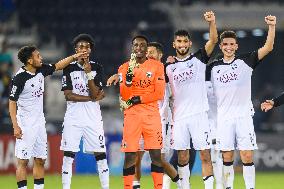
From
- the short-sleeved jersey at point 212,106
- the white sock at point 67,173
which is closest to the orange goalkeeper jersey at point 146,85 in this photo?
the white sock at point 67,173

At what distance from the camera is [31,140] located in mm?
12945

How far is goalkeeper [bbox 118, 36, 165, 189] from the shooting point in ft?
40.8

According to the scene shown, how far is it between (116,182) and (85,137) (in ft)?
16.3

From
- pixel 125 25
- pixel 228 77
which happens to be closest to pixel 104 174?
pixel 228 77

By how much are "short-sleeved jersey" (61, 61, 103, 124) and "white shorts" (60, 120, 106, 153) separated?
0.09 metres

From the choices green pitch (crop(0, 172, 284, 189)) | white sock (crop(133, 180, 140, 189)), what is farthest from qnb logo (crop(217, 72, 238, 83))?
green pitch (crop(0, 172, 284, 189))

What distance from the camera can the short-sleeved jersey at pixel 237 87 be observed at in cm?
1305

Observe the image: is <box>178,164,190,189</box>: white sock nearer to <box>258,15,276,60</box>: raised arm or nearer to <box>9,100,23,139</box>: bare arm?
<box>258,15,276,60</box>: raised arm

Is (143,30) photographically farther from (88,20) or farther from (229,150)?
(229,150)

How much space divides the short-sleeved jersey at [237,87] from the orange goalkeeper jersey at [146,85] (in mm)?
1065

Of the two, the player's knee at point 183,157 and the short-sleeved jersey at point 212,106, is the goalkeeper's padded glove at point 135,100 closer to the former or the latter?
the player's knee at point 183,157

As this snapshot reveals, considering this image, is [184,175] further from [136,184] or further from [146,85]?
[146,85]

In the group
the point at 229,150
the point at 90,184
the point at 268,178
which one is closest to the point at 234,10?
the point at 268,178

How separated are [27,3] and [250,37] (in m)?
6.99
